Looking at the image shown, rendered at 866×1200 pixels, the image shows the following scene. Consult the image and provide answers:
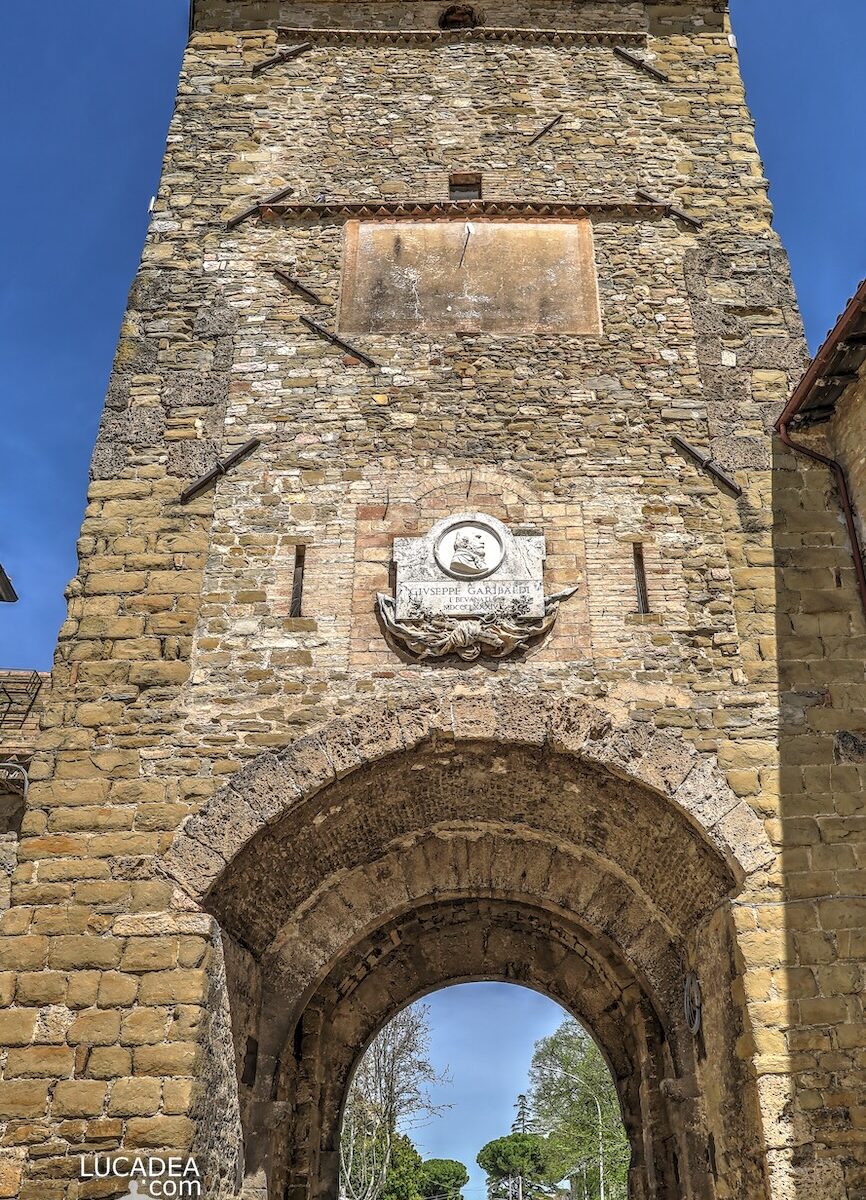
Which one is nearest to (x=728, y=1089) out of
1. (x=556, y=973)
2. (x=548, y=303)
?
(x=556, y=973)

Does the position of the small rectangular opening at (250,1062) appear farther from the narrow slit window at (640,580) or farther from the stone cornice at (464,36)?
the stone cornice at (464,36)

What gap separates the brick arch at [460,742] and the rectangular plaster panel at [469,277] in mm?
3200

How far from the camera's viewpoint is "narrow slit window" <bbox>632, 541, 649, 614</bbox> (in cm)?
631

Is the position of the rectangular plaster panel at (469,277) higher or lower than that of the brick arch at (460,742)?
higher

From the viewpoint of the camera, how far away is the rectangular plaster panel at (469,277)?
7480 millimetres

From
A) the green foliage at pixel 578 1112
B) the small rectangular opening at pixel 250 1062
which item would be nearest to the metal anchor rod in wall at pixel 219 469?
the small rectangular opening at pixel 250 1062

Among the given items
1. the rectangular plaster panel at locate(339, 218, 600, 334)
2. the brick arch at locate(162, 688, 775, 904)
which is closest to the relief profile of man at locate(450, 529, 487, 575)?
the brick arch at locate(162, 688, 775, 904)

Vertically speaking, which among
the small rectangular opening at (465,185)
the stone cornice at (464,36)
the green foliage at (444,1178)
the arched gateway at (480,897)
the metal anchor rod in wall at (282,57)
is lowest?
the green foliage at (444,1178)

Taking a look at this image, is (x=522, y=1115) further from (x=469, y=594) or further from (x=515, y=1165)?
(x=469, y=594)

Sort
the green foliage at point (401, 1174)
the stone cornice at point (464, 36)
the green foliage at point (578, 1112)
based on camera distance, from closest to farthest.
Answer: the stone cornice at point (464, 36)
the green foliage at point (578, 1112)
the green foliage at point (401, 1174)

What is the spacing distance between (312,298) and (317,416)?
118cm

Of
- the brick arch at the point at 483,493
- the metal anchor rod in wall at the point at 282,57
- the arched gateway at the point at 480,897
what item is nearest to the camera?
the arched gateway at the point at 480,897

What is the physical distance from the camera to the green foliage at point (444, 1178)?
2819 cm

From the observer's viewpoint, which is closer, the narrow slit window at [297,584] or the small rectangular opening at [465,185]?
the narrow slit window at [297,584]
